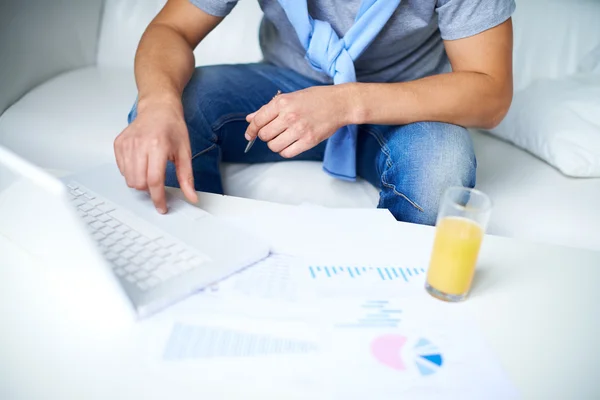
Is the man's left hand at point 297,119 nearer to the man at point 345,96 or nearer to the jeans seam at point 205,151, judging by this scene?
the man at point 345,96

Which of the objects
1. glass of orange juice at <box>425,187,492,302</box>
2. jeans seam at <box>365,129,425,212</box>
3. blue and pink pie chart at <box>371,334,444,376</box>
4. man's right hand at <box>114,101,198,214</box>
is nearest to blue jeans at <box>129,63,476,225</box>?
jeans seam at <box>365,129,425,212</box>

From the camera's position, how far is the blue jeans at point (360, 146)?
3.31ft

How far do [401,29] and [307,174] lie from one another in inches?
14.3

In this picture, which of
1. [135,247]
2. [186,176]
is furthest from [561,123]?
[135,247]

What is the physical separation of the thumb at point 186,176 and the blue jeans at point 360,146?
17cm

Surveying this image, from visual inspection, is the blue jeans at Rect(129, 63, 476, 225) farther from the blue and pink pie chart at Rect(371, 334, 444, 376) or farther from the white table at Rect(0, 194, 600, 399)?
the blue and pink pie chart at Rect(371, 334, 444, 376)

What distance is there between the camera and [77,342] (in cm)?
57

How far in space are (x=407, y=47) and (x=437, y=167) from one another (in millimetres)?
341

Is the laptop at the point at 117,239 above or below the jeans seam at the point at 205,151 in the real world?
above

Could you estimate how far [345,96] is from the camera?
1.00 meters

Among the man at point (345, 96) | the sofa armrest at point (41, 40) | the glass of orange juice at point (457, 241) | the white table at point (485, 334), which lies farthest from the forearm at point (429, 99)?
the sofa armrest at point (41, 40)

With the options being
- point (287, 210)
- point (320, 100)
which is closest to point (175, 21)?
point (320, 100)

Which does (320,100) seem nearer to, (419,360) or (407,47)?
(407,47)

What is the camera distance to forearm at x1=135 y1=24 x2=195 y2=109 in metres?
0.95
